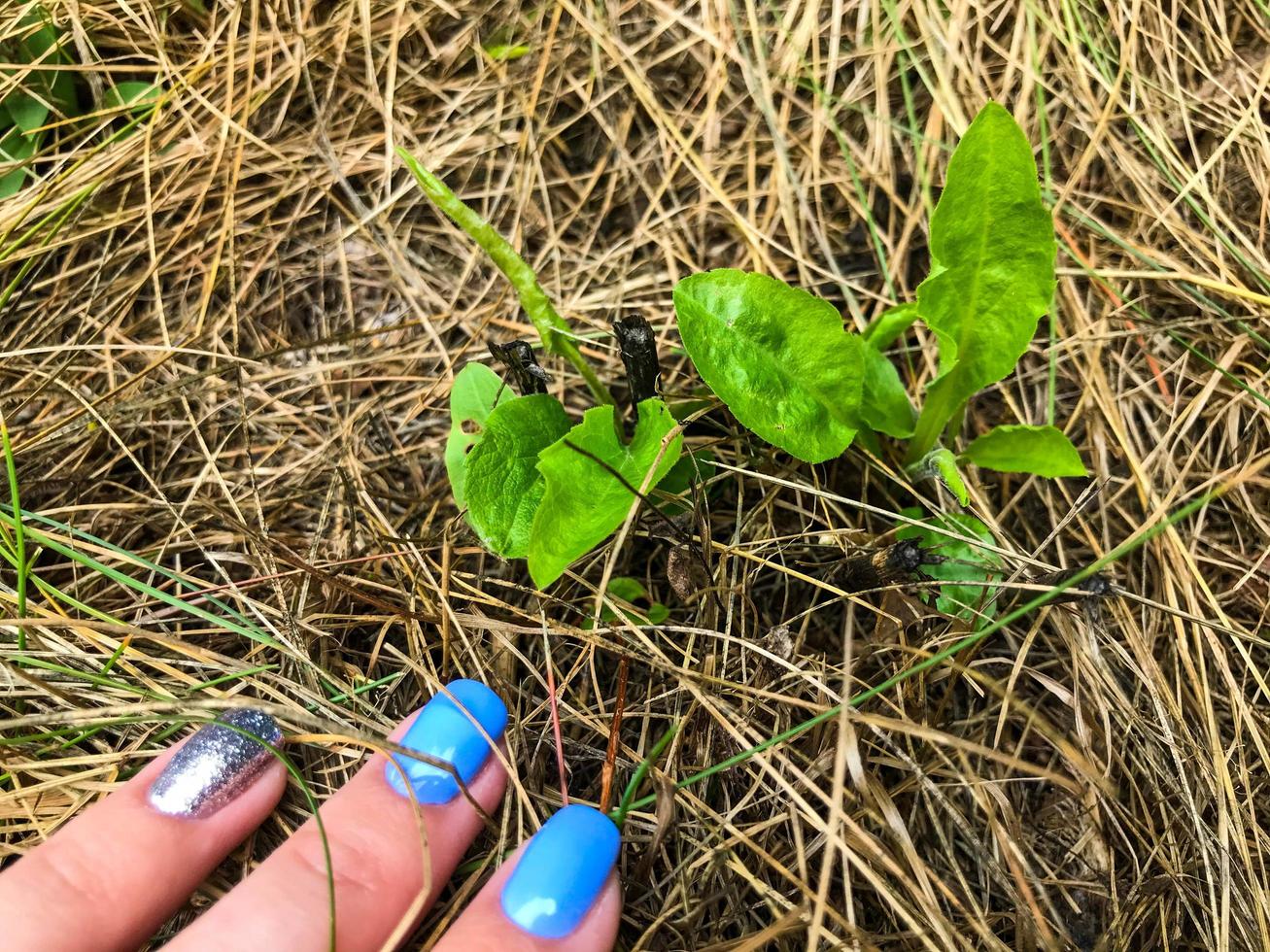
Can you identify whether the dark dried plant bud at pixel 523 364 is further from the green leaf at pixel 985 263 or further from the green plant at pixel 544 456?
the green leaf at pixel 985 263

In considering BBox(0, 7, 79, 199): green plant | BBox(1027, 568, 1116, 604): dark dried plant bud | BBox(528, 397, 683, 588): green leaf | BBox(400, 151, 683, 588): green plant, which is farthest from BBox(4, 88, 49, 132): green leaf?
BBox(1027, 568, 1116, 604): dark dried plant bud

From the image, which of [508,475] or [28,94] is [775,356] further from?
[28,94]

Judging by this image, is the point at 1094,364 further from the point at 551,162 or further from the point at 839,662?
→ the point at 551,162

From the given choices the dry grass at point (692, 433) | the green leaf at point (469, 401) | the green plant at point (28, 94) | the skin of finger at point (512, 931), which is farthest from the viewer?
the green plant at point (28, 94)

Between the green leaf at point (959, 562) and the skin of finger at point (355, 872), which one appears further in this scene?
the green leaf at point (959, 562)

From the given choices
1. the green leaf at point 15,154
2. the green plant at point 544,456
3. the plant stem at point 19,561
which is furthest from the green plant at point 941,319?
the green leaf at point 15,154

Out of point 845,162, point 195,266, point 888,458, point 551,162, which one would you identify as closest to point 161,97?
point 195,266

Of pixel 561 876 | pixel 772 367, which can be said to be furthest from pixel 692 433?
pixel 561 876

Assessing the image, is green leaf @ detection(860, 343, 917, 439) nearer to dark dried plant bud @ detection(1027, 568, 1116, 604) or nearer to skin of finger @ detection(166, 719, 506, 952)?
dark dried plant bud @ detection(1027, 568, 1116, 604)
